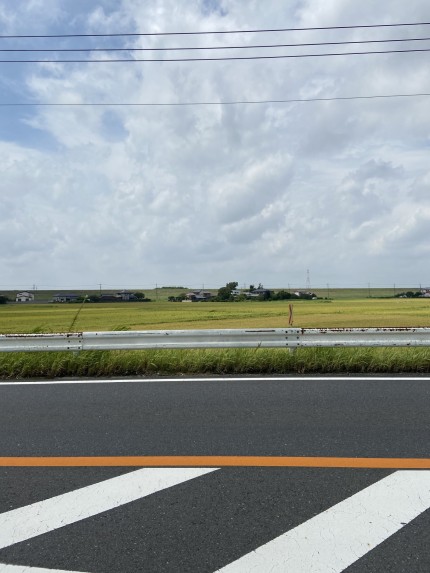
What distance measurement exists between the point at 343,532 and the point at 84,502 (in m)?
1.73

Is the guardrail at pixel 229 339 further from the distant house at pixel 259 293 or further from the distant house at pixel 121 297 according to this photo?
the distant house at pixel 259 293

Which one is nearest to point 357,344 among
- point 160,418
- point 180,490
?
point 160,418

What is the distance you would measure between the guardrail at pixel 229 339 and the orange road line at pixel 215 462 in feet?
12.7

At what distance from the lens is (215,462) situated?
4051mm

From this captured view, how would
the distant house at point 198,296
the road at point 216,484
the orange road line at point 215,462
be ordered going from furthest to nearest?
1. the distant house at point 198,296
2. the orange road line at point 215,462
3. the road at point 216,484

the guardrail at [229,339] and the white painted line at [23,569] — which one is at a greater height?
the guardrail at [229,339]

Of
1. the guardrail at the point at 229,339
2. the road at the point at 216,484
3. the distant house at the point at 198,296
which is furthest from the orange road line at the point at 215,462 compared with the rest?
the distant house at the point at 198,296

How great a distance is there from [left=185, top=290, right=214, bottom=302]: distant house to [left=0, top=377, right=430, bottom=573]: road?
28.1 meters

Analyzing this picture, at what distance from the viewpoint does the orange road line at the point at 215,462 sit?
397cm

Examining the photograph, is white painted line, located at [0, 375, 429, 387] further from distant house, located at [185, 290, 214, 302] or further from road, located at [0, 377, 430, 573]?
distant house, located at [185, 290, 214, 302]

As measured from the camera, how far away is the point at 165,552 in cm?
280

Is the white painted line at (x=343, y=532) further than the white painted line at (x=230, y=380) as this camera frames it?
No

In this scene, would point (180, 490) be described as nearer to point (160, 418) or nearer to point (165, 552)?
point (165, 552)

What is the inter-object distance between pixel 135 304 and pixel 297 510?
32900 mm
